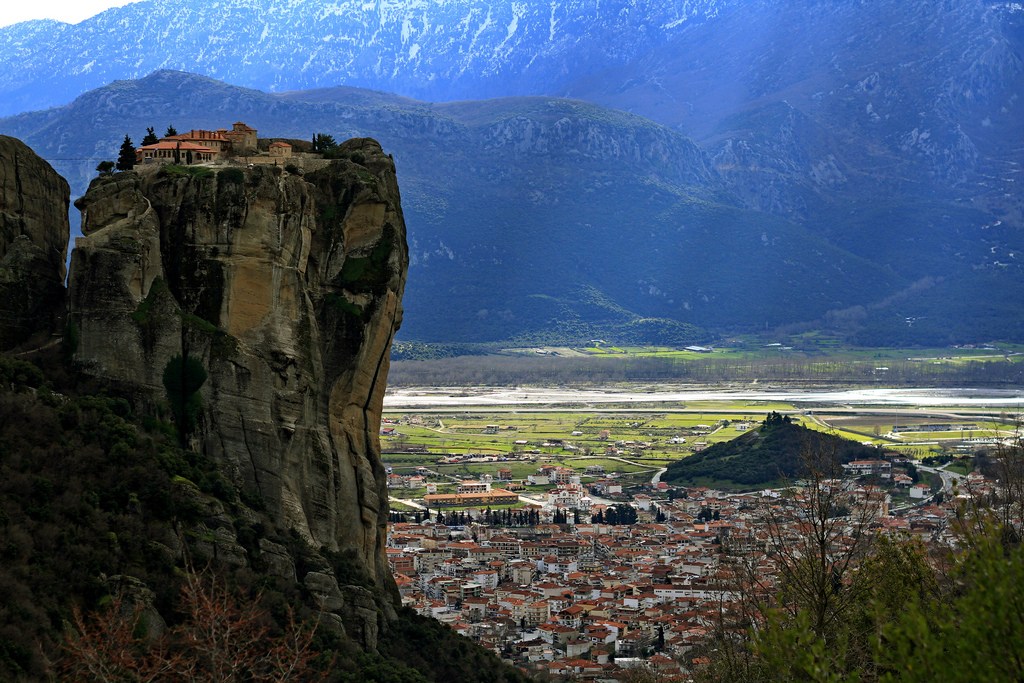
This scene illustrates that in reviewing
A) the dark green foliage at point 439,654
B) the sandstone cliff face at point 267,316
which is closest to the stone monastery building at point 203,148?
the sandstone cliff face at point 267,316

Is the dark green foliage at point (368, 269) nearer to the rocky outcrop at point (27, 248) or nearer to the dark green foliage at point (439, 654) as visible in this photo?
the rocky outcrop at point (27, 248)

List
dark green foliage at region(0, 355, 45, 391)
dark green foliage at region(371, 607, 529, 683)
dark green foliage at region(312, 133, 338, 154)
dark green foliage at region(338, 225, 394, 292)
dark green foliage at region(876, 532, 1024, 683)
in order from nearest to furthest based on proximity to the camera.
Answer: dark green foliage at region(876, 532, 1024, 683)
dark green foliage at region(0, 355, 45, 391)
dark green foliage at region(371, 607, 529, 683)
dark green foliage at region(338, 225, 394, 292)
dark green foliage at region(312, 133, 338, 154)

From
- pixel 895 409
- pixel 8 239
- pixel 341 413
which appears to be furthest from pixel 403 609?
pixel 895 409

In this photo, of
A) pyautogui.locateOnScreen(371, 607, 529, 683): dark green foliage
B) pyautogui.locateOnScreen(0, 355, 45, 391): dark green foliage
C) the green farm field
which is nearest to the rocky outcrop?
pyautogui.locateOnScreen(0, 355, 45, 391): dark green foliage

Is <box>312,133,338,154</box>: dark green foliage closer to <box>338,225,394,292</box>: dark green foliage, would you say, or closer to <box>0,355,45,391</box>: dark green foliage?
<box>338,225,394,292</box>: dark green foliage

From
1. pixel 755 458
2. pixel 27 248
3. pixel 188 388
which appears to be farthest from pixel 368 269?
pixel 755 458

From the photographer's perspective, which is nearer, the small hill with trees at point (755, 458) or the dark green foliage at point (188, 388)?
the dark green foliage at point (188, 388)

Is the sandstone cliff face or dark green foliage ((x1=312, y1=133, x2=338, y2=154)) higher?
dark green foliage ((x1=312, y1=133, x2=338, y2=154))

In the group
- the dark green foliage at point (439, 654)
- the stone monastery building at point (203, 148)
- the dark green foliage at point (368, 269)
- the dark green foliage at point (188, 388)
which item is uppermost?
the stone monastery building at point (203, 148)
